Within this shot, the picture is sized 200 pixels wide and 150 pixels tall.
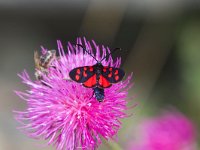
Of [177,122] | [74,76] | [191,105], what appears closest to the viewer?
[74,76]

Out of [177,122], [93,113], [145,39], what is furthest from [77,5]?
[93,113]

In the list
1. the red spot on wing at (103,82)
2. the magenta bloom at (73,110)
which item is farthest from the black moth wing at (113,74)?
the magenta bloom at (73,110)

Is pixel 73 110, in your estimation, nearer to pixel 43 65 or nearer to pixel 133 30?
pixel 43 65

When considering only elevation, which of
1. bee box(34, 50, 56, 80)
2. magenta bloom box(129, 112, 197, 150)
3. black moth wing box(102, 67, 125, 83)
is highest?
black moth wing box(102, 67, 125, 83)

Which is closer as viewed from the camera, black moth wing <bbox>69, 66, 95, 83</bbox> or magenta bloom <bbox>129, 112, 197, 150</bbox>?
black moth wing <bbox>69, 66, 95, 83</bbox>

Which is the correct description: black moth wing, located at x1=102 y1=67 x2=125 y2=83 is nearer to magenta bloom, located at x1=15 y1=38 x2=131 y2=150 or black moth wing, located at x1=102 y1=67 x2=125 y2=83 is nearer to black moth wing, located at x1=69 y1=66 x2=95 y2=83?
black moth wing, located at x1=69 y1=66 x2=95 y2=83

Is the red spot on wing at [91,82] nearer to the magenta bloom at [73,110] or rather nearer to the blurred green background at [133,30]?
the magenta bloom at [73,110]

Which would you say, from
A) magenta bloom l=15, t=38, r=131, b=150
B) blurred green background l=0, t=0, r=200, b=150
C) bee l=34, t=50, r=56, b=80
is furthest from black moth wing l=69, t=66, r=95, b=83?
blurred green background l=0, t=0, r=200, b=150

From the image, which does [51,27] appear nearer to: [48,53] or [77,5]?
[77,5]
